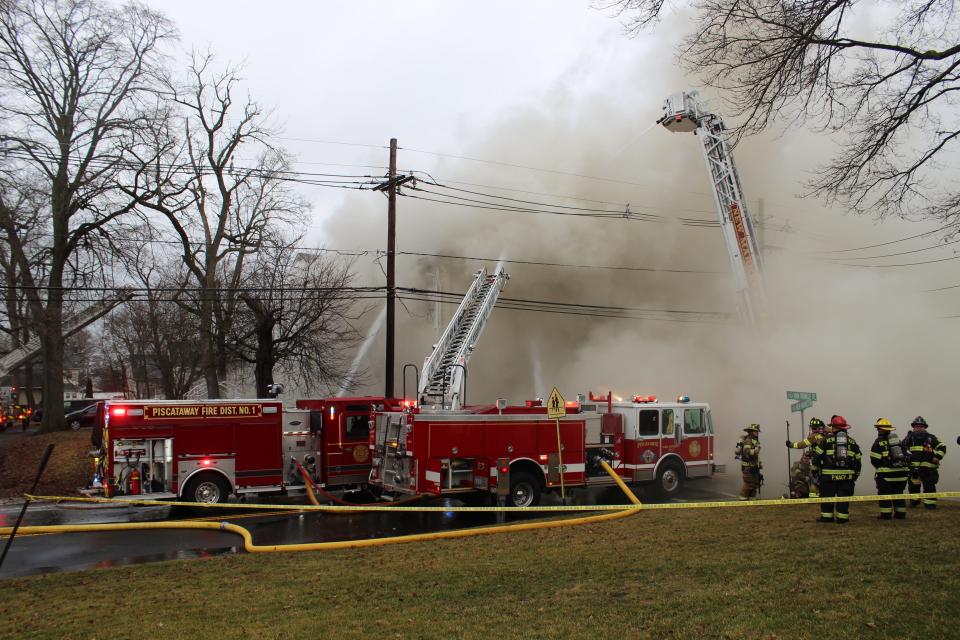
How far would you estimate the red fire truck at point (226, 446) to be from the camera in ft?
38.0

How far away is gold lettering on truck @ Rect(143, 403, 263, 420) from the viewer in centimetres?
1172

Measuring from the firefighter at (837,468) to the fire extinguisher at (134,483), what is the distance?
33.0 ft

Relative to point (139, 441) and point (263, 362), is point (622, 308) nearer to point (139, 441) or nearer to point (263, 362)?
point (263, 362)

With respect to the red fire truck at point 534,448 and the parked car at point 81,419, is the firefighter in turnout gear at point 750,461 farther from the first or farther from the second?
the parked car at point 81,419

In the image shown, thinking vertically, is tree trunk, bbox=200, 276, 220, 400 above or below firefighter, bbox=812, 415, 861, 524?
above

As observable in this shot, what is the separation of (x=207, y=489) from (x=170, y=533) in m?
1.98

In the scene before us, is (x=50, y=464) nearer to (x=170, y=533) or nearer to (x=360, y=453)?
(x=360, y=453)

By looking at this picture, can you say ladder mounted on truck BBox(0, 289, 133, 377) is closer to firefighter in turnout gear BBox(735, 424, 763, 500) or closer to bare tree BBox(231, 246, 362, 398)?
bare tree BBox(231, 246, 362, 398)

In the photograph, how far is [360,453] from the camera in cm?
1355

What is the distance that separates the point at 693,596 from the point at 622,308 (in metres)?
21.1

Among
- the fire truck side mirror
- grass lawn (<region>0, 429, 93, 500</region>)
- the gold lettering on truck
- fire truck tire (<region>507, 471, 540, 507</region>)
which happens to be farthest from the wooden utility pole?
grass lawn (<region>0, 429, 93, 500</region>)

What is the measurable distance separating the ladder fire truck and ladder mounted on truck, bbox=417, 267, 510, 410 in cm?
3

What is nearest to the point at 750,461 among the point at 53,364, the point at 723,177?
the point at 723,177

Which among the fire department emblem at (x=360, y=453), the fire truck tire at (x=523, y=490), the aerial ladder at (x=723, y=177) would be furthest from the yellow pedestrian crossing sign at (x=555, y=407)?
the aerial ladder at (x=723, y=177)
